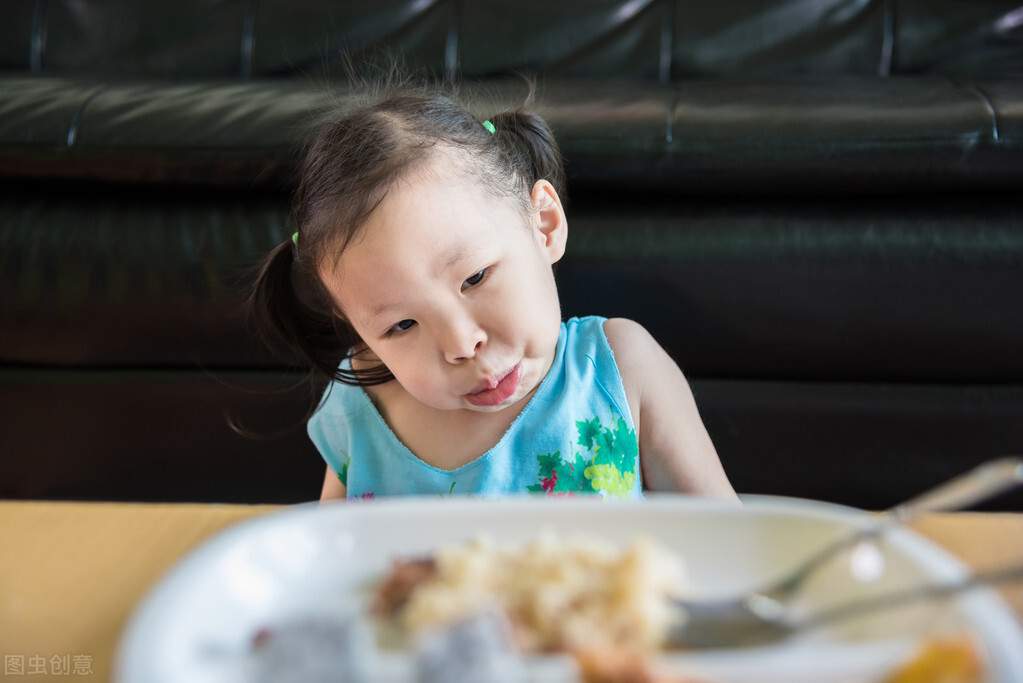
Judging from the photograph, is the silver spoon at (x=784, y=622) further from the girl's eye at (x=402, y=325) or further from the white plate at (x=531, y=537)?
the girl's eye at (x=402, y=325)

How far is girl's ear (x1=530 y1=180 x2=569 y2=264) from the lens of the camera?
32.2 inches

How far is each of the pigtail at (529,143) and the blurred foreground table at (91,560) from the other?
15.7 inches

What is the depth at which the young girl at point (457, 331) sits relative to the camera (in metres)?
0.71

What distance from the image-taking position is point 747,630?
0.31 meters

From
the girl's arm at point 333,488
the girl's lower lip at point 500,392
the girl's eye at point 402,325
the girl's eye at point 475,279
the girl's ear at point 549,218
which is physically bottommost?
the girl's arm at point 333,488

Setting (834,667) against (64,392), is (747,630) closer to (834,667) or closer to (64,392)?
(834,667)

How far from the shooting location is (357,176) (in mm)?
735

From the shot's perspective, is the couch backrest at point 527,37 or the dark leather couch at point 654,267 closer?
the dark leather couch at point 654,267

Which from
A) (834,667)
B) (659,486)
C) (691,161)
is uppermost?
(691,161)

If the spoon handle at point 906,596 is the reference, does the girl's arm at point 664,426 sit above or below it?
below

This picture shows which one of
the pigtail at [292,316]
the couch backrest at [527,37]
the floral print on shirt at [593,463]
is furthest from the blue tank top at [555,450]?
the couch backrest at [527,37]

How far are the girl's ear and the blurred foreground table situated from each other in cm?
34

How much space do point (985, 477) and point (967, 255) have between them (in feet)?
2.18

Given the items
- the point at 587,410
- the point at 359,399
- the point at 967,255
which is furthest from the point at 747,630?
the point at 967,255
